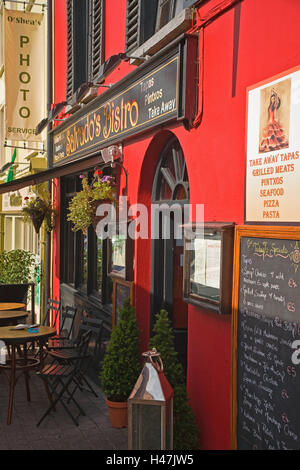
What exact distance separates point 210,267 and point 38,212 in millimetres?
6517

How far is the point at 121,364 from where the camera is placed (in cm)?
584

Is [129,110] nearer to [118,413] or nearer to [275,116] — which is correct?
[275,116]

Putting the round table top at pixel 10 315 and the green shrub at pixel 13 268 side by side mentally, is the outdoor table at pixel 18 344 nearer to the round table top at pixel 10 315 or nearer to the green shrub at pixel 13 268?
the round table top at pixel 10 315

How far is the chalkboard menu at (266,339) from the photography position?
3590 millimetres

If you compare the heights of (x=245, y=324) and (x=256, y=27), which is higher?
(x=256, y=27)

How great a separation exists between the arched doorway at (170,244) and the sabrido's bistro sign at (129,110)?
0.48 m

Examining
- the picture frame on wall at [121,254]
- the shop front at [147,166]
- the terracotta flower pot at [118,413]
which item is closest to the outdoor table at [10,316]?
the shop front at [147,166]

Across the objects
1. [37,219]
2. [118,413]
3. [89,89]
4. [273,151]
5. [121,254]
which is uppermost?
[89,89]

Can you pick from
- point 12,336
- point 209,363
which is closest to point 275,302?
point 209,363

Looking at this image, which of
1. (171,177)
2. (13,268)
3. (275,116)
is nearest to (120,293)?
(171,177)
